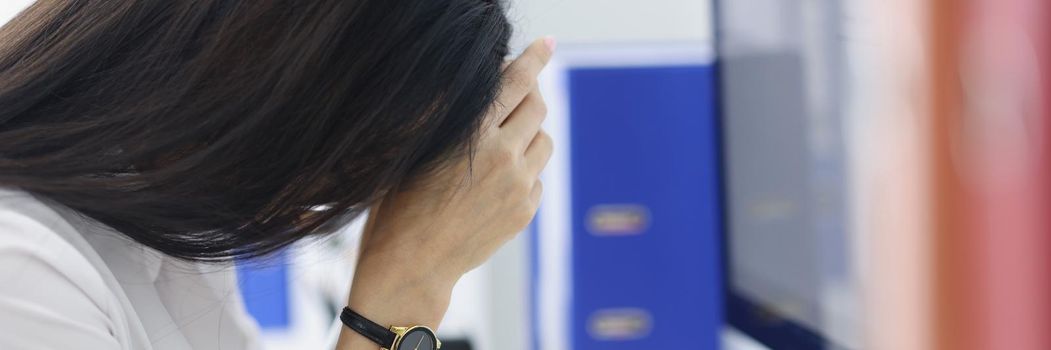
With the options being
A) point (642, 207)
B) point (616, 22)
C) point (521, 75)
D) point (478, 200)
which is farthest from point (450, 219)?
point (616, 22)

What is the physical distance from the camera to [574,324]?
1.43m

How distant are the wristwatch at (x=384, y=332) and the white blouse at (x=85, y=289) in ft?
0.48

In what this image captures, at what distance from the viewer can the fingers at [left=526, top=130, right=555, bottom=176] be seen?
1.03 meters

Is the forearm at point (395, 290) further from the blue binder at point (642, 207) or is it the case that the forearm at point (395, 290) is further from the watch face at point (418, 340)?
the blue binder at point (642, 207)

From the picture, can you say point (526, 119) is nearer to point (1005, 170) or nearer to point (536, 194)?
point (536, 194)

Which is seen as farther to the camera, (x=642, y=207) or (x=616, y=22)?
(x=616, y=22)

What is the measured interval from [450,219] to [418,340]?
12 centimetres

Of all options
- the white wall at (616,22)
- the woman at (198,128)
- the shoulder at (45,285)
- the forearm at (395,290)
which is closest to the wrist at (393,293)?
the forearm at (395,290)

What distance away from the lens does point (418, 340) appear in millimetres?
959

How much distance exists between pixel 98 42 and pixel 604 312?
0.84 m

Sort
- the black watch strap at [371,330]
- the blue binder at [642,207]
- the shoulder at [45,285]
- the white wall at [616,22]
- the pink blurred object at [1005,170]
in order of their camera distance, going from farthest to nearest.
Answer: the white wall at [616,22], the blue binder at [642,207], the black watch strap at [371,330], the shoulder at [45,285], the pink blurred object at [1005,170]

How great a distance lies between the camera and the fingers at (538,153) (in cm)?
103

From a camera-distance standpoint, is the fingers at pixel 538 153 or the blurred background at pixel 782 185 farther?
the fingers at pixel 538 153

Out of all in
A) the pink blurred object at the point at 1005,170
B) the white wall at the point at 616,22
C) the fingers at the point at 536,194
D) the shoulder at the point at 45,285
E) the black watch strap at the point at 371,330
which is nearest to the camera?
the pink blurred object at the point at 1005,170
